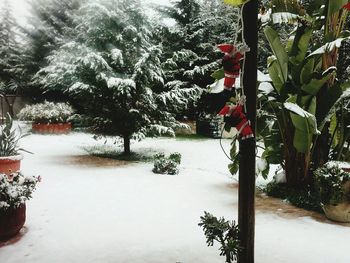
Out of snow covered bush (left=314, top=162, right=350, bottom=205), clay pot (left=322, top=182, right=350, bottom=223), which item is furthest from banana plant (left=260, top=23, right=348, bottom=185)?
clay pot (left=322, top=182, right=350, bottom=223)

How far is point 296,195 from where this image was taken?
226 inches

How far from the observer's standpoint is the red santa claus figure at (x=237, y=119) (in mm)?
2438

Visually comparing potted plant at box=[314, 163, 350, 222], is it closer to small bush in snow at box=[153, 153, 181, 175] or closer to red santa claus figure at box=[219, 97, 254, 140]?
red santa claus figure at box=[219, 97, 254, 140]

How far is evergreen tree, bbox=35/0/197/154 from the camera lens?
8.99 meters

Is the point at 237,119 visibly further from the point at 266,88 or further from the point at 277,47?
the point at 266,88

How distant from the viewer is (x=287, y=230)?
14.7ft

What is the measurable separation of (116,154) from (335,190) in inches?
279

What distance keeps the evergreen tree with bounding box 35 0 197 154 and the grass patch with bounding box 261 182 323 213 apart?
389 centimetres

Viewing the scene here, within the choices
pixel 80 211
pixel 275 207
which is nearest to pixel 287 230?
pixel 275 207

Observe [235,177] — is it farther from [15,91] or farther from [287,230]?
[15,91]

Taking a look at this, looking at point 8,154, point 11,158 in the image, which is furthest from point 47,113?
point 11,158

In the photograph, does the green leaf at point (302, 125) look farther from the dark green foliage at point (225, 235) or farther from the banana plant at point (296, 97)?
the dark green foliage at point (225, 235)

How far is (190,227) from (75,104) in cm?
1601

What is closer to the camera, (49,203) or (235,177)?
(49,203)
